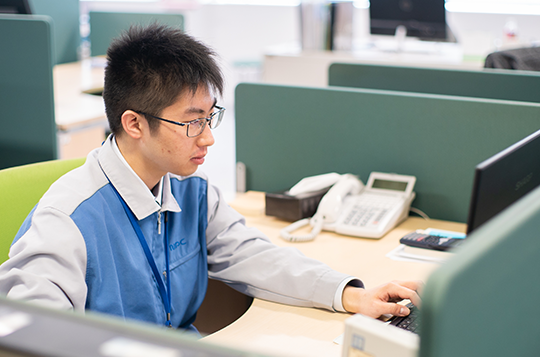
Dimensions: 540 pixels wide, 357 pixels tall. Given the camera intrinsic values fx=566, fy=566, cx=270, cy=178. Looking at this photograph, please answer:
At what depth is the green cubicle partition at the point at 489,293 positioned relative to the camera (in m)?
0.46

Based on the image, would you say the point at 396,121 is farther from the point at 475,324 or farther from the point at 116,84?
the point at 475,324

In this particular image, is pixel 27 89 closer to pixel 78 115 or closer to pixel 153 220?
pixel 78 115

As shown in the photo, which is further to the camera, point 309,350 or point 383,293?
point 383,293

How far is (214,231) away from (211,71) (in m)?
0.39

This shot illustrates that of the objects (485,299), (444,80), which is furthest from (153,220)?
(444,80)

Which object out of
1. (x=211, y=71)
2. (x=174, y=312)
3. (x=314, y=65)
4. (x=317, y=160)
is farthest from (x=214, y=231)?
(x=314, y=65)

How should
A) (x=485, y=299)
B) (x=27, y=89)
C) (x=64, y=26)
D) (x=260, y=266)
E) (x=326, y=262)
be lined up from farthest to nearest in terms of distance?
1. (x=64, y=26)
2. (x=27, y=89)
3. (x=326, y=262)
4. (x=260, y=266)
5. (x=485, y=299)

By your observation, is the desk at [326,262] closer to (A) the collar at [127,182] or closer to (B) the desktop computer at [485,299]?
(B) the desktop computer at [485,299]

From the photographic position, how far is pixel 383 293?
115 cm

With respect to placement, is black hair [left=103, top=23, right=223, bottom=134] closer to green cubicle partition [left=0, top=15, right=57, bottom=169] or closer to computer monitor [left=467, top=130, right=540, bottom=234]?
computer monitor [left=467, top=130, right=540, bottom=234]

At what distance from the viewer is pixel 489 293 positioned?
1.68 feet

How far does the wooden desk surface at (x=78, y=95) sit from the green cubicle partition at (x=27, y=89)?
341 mm

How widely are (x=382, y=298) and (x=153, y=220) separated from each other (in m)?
0.50

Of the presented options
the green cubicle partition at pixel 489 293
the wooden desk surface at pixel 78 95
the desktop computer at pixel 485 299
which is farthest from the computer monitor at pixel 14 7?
the green cubicle partition at pixel 489 293
